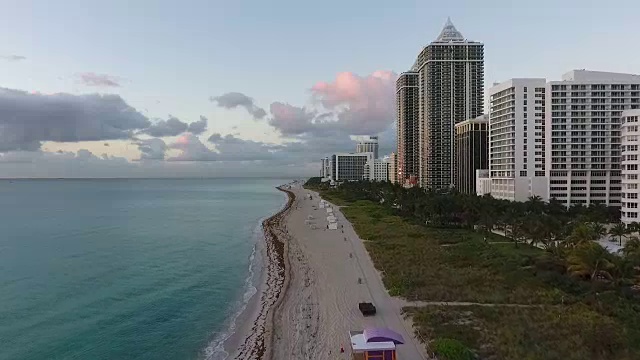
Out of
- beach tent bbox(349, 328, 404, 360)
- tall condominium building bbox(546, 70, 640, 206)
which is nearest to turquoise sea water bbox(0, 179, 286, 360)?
beach tent bbox(349, 328, 404, 360)

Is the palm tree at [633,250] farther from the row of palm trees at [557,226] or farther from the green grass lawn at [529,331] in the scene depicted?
the green grass lawn at [529,331]

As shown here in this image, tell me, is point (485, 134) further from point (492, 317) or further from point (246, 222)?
point (492, 317)

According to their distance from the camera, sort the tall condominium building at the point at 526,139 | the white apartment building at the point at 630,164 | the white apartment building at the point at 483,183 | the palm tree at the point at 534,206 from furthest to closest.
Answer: the white apartment building at the point at 483,183
the tall condominium building at the point at 526,139
the palm tree at the point at 534,206
the white apartment building at the point at 630,164

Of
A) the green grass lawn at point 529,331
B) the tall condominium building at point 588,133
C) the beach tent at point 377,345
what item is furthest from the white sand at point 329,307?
the tall condominium building at point 588,133

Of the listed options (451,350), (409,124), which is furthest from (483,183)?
(451,350)

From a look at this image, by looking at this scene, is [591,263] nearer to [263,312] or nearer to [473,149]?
[263,312]

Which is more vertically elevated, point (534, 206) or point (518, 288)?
point (534, 206)
